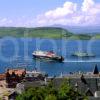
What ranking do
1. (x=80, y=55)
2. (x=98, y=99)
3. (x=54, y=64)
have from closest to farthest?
(x=98, y=99) < (x=54, y=64) < (x=80, y=55)

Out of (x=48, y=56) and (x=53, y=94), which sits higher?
(x=48, y=56)

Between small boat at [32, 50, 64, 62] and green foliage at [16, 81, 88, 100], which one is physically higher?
small boat at [32, 50, 64, 62]

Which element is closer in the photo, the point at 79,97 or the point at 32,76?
the point at 79,97

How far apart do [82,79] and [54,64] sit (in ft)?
249

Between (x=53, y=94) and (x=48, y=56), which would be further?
(x=48, y=56)

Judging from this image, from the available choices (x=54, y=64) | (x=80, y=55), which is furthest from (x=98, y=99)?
(x=80, y=55)

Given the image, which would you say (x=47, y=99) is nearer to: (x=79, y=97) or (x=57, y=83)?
(x=79, y=97)

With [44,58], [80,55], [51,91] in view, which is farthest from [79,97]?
[80,55]

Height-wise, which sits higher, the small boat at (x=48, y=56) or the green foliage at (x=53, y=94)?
the small boat at (x=48, y=56)

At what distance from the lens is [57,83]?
43.8 metres

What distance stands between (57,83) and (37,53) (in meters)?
90.9

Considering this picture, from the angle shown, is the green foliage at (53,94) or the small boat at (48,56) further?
the small boat at (48,56)

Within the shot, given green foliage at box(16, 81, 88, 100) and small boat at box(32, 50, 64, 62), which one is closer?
green foliage at box(16, 81, 88, 100)

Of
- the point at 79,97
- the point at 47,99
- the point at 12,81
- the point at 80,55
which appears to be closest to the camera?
the point at 47,99
